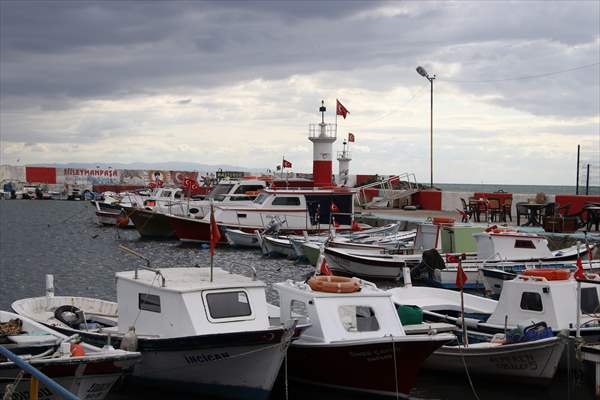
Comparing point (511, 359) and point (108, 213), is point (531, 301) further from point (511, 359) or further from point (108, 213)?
point (108, 213)

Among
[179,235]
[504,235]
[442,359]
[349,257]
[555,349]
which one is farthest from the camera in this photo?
[179,235]

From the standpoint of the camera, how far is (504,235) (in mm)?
27625

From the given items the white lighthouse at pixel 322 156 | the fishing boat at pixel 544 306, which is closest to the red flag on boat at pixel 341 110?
the white lighthouse at pixel 322 156

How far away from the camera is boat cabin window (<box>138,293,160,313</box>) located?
14.9 metres

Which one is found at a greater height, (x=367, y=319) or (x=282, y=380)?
(x=367, y=319)

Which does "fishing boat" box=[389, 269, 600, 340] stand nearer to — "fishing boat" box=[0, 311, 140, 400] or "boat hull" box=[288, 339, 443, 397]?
"boat hull" box=[288, 339, 443, 397]

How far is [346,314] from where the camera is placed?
15086 mm

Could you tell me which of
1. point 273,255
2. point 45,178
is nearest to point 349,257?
point 273,255

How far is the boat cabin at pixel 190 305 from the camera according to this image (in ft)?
46.6

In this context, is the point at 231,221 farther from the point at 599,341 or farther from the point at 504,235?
the point at 599,341

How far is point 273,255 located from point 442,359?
74.6 feet

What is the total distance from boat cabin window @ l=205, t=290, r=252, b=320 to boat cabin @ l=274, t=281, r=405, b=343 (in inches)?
44.6

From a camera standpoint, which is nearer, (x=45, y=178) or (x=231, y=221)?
(x=231, y=221)

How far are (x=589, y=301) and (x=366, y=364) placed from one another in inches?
218
